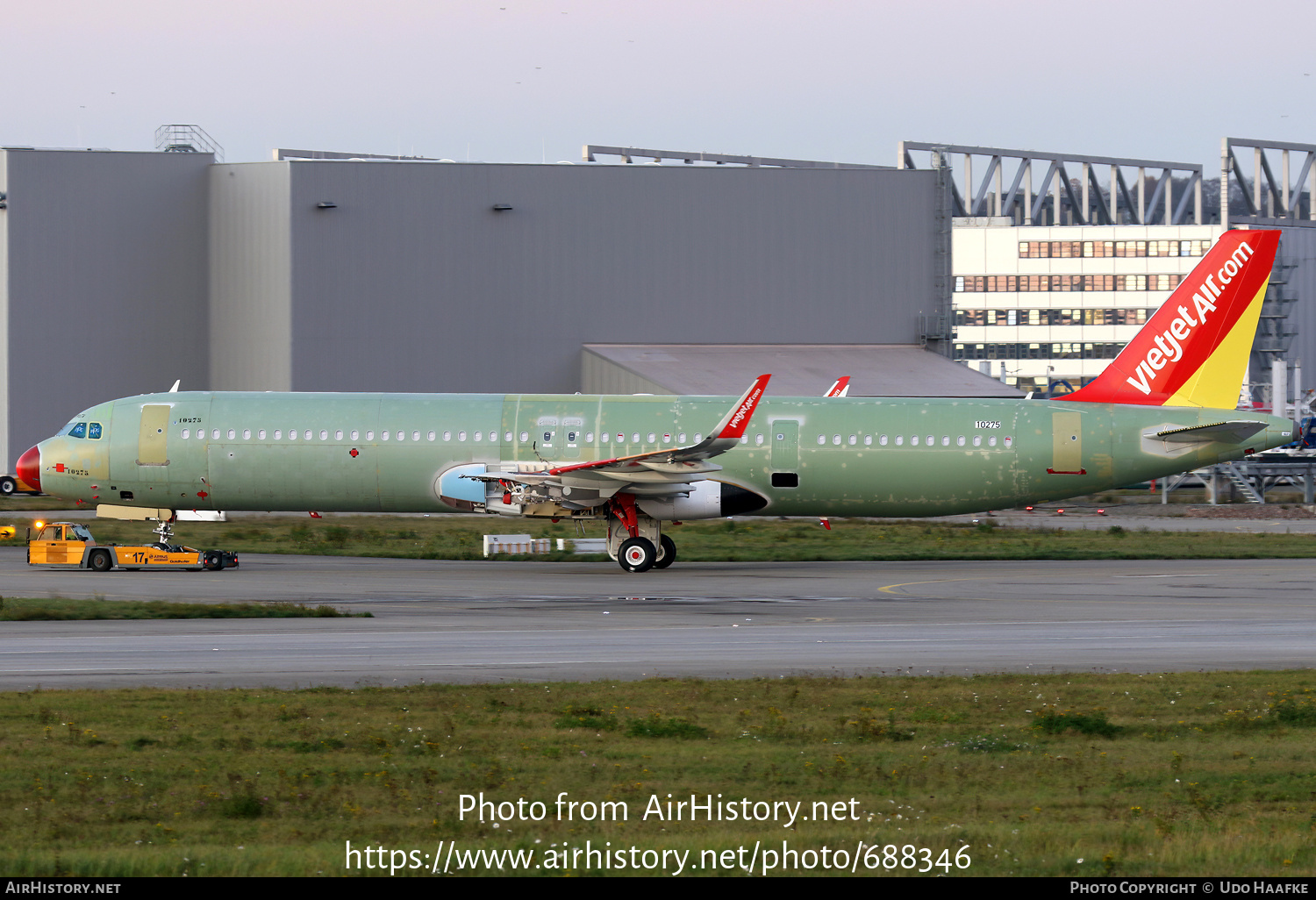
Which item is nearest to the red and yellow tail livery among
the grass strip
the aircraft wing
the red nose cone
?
the aircraft wing

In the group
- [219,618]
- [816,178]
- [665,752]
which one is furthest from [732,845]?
[816,178]

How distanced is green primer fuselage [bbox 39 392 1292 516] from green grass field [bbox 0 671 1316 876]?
62.5 ft

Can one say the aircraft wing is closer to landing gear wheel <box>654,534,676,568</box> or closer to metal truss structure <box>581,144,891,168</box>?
landing gear wheel <box>654,534,676,568</box>

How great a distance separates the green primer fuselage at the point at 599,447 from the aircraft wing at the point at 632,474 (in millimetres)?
1631

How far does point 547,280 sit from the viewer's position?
6650 centimetres

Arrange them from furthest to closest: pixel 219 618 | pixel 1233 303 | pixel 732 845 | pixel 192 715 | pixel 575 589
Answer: pixel 1233 303 → pixel 575 589 → pixel 219 618 → pixel 192 715 → pixel 732 845

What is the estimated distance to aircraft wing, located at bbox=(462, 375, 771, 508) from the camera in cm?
3475

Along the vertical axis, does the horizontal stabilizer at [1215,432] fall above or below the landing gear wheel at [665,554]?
above

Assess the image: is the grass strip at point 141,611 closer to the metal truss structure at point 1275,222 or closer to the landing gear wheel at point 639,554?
the landing gear wheel at point 639,554

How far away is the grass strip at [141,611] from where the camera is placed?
26.0 m

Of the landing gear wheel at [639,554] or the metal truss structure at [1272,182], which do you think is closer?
the landing gear wheel at [639,554]

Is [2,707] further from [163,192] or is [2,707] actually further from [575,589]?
[163,192]

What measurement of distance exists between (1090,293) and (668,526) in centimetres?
9562

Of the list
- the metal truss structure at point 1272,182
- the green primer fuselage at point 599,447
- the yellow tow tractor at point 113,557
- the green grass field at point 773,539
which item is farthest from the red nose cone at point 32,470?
the metal truss structure at point 1272,182
